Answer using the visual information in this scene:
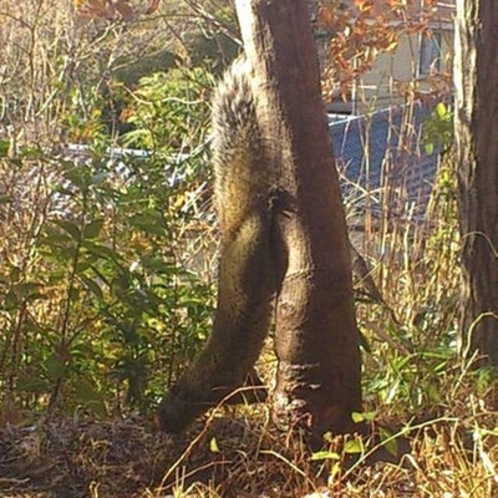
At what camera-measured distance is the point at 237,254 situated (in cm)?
305

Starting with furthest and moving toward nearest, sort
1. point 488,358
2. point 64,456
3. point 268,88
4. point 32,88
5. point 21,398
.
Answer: point 32,88, point 21,398, point 488,358, point 64,456, point 268,88

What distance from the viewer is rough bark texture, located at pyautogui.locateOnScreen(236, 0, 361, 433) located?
2.89 meters

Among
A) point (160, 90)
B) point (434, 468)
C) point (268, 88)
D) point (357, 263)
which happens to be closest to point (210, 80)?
point (160, 90)

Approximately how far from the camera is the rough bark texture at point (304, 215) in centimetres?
289

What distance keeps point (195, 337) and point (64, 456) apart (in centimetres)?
95

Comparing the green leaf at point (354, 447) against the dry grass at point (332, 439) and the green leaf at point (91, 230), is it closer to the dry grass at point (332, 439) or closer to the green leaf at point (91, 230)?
the dry grass at point (332, 439)

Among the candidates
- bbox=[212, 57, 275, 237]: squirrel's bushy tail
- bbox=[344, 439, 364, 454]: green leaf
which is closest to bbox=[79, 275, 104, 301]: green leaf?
bbox=[212, 57, 275, 237]: squirrel's bushy tail

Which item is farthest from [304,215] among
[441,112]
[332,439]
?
[441,112]

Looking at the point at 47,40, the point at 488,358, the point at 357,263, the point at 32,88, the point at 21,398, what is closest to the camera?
the point at 488,358

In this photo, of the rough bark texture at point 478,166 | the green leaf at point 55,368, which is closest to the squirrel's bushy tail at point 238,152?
the green leaf at point 55,368

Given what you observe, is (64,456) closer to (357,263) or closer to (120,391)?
(120,391)

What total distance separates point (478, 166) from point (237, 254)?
1096mm

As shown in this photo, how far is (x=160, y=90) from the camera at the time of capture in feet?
20.3

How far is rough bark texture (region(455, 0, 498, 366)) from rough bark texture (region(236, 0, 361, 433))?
896 mm
